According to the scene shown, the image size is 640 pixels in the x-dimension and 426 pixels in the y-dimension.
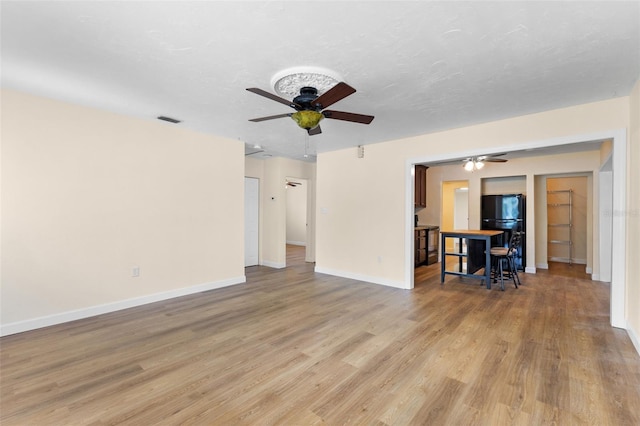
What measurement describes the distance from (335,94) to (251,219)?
16.4ft

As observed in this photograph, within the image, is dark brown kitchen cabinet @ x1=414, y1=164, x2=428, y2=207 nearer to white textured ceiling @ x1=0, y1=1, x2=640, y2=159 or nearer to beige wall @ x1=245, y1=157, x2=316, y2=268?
beige wall @ x1=245, y1=157, x2=316, y2=268

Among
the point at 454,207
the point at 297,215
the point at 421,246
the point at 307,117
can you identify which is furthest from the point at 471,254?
the point at 297,215

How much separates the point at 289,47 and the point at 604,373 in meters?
3.49

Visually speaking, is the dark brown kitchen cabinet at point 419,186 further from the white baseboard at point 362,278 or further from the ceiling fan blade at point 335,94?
the ceiling fan blade at point 335,94

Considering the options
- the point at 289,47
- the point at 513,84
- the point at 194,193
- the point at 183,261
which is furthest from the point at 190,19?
the point at 183,261

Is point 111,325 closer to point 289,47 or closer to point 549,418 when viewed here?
point 289,47

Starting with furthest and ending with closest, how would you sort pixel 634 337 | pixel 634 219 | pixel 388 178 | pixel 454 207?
pixel 454 207 → pixel 388 178 → pixel 634 219 → pixel 634 337

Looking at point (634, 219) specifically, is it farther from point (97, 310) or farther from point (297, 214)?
point (297, 214)

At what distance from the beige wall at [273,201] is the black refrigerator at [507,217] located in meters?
4.48

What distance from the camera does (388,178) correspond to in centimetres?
509

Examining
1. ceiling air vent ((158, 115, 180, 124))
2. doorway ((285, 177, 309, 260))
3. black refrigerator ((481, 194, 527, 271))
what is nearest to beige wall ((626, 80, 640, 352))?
black refrigerator ((481, 194, 527, 271))

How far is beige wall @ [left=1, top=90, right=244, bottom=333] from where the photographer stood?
3.09m

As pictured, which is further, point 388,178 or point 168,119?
point 388,178

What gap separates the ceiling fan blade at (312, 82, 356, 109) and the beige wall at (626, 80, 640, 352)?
270cm
